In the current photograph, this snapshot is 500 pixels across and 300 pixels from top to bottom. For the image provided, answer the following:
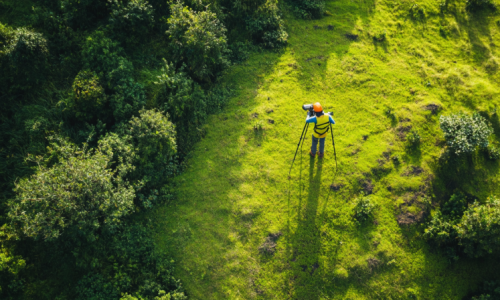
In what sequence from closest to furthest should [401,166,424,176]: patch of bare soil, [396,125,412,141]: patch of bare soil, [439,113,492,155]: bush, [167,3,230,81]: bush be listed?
[439,113,492,155]: bush → [401,166,424,176]: patch of bare soil → [167,3,230,81]: bush → [396,125,412,141]: patch of bare soil

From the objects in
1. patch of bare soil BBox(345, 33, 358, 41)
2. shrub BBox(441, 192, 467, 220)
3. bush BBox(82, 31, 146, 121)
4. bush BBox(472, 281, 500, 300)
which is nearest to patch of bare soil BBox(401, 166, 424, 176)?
shrub BBox(441, 192, 467, 220)

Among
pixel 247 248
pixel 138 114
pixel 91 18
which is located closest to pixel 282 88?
pixel 138 114

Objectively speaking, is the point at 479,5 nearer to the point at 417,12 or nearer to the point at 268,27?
the point at 417,12

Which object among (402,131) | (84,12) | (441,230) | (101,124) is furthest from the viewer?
(84,12)

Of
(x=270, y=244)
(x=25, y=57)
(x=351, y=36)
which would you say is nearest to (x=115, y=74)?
(x=25, y=57)

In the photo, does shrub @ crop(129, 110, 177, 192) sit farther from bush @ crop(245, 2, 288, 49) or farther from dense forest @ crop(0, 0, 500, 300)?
bush @ crop(245, 2, 288, 49)

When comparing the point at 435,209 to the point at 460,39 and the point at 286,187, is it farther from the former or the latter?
the point at 460,39

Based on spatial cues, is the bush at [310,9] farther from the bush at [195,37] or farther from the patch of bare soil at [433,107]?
the patch of bare soil at [433,107]
